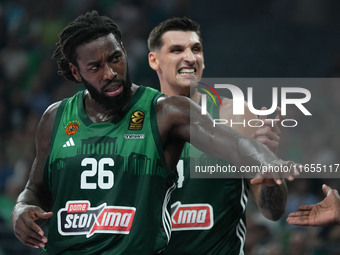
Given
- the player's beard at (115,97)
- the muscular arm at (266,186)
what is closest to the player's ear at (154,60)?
the muscular arm at (266,186)

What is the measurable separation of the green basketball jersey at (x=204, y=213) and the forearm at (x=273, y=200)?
0.79ft

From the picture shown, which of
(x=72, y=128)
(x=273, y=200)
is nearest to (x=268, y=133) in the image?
(x=273, y=200)

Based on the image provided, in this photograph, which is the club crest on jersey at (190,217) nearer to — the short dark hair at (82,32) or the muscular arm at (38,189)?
the muscular arm at (38,189)

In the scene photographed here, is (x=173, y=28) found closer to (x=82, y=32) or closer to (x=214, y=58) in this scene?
→ (x=82, y=32)

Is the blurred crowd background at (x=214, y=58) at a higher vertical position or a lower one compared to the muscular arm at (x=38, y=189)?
higher

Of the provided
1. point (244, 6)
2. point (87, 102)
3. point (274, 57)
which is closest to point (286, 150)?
point (274, 57)

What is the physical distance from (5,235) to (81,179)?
14.5 ft

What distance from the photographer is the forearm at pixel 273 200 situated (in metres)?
4.21

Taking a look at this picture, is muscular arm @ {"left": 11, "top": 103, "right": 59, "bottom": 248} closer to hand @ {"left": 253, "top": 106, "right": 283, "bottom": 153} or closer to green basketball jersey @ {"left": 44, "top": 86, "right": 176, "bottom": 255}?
green basketball jersey @ {"left": 44, "top": 86, "right": 176, "bottom": 255}

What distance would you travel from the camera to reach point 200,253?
4.42 metres

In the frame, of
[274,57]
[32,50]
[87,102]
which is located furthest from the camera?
[32,50]

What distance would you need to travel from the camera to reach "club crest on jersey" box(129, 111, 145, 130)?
364cm

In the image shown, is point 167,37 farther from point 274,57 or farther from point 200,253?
point 274,57

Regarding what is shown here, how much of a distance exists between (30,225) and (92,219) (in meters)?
0.34
